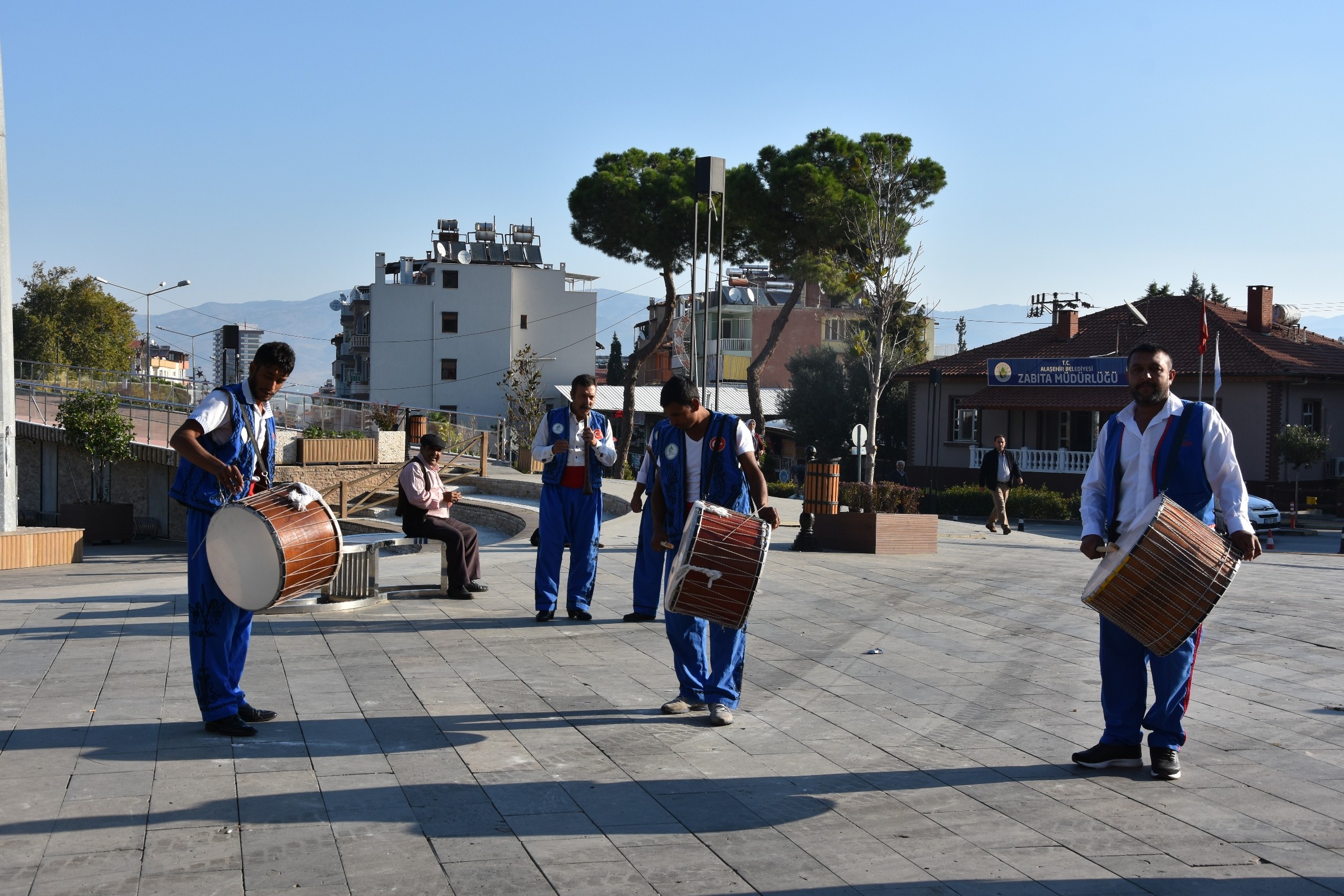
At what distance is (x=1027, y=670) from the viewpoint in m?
7.38

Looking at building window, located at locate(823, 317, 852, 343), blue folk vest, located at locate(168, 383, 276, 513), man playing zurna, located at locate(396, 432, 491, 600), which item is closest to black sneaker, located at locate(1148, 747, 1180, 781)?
blue folk vest, located at locate(168, 383, 276, 513)

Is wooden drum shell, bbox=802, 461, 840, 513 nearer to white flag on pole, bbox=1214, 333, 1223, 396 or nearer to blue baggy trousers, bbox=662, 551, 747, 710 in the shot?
blue baggy trousers, bbox=662, 551, 747, 710

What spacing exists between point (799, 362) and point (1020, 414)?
1213cm

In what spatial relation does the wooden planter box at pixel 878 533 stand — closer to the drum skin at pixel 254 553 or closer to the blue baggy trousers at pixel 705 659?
the blue baggy trousers at pixel 705 659

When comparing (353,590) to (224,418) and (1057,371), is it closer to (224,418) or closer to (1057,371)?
(224,418)

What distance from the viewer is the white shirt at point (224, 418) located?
529cm

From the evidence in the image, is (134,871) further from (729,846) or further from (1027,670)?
(1027,670)

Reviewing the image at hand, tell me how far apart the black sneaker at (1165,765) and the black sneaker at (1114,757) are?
0.32 ft

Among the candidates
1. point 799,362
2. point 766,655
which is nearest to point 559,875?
point 766,655

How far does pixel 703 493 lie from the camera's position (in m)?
6.11

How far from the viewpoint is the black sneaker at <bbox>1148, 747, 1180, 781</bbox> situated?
5.00m

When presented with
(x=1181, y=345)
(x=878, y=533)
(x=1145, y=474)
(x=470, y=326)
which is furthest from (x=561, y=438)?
(x=470, y=326)

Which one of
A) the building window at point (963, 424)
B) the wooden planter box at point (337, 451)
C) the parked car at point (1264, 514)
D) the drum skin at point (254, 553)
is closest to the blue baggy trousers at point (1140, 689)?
the drum skin at point (254, 553)

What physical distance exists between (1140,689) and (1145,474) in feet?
3.05
